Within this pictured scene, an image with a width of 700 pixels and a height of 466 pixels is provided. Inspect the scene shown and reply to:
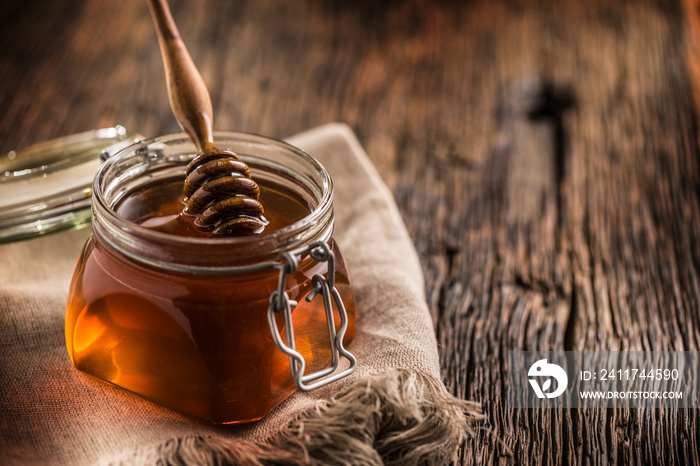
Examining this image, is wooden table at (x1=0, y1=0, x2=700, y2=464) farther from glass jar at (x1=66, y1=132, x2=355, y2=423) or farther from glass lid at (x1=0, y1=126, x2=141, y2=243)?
glass lid at (x1=0, y1=126, x2=141, y2=243)

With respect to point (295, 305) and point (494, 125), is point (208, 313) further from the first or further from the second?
point (494, 125)

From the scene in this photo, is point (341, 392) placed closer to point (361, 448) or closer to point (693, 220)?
point (361, 448)

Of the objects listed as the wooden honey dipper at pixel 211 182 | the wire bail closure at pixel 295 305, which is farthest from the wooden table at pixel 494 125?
the wooden honey dipper at pixel 211 182

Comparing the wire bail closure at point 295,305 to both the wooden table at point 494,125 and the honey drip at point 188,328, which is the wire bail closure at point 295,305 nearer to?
the honey drip at point 188,328

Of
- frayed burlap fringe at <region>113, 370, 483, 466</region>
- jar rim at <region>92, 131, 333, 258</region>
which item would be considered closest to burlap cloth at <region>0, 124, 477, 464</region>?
frayed burlap fringe at <region>113, 370, 483, 466</region>

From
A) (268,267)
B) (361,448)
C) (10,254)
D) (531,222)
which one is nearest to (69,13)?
(10,254)

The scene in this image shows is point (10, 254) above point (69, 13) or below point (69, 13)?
below

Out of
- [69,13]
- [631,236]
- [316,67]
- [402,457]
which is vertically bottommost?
[402,457]
